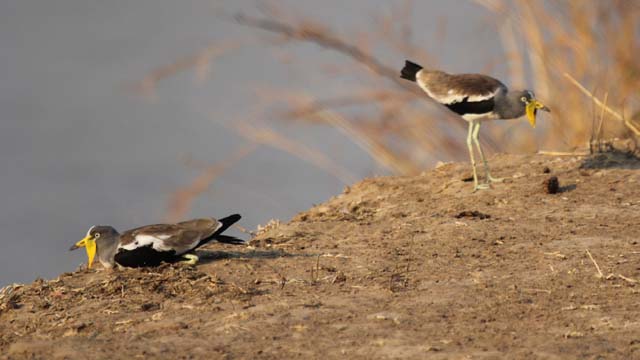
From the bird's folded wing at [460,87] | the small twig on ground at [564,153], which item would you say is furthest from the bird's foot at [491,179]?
the small twig on ground at [564,153]

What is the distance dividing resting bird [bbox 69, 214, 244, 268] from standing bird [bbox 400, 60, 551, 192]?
2.96 m

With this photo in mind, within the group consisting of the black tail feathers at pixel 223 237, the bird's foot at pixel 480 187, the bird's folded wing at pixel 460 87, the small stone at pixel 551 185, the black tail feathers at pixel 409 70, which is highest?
the black tail feathers at pixel 409 70

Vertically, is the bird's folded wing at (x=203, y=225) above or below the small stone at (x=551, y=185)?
below

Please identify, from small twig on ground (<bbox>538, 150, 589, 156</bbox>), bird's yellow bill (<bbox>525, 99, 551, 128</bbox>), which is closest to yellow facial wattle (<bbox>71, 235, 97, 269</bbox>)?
bird's yellow bill (<bbox>525, 99, 551, 128</bbox>)

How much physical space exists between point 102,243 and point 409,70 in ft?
12.5

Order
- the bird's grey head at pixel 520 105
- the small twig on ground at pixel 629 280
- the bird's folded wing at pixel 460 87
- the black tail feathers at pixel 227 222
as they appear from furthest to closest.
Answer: the bird's grey head at pixel 520 105 < the bird's folded wing at pixel 460 87 < the black tail feathers at pixel 227 222 < the small twig on ground at pixel 629 280

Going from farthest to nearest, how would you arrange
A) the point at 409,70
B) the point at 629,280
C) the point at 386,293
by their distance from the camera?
the point at 409,70
the point at 629,280
the point at 386,293

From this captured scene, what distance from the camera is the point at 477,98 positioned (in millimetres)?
8914

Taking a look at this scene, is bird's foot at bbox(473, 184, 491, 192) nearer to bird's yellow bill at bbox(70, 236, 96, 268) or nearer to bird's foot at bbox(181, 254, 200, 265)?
bird's foot at bbox(181, 254, 200, 265)

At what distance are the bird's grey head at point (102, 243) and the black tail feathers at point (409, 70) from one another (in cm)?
368

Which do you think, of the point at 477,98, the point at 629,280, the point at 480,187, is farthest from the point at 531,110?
the point at 629,280

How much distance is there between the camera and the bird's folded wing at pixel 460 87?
8914 millimetres

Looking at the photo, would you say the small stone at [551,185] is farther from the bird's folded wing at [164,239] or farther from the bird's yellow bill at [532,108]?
the bird's folded wing at [164,239]

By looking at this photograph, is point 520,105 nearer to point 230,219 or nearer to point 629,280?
point 629,280
